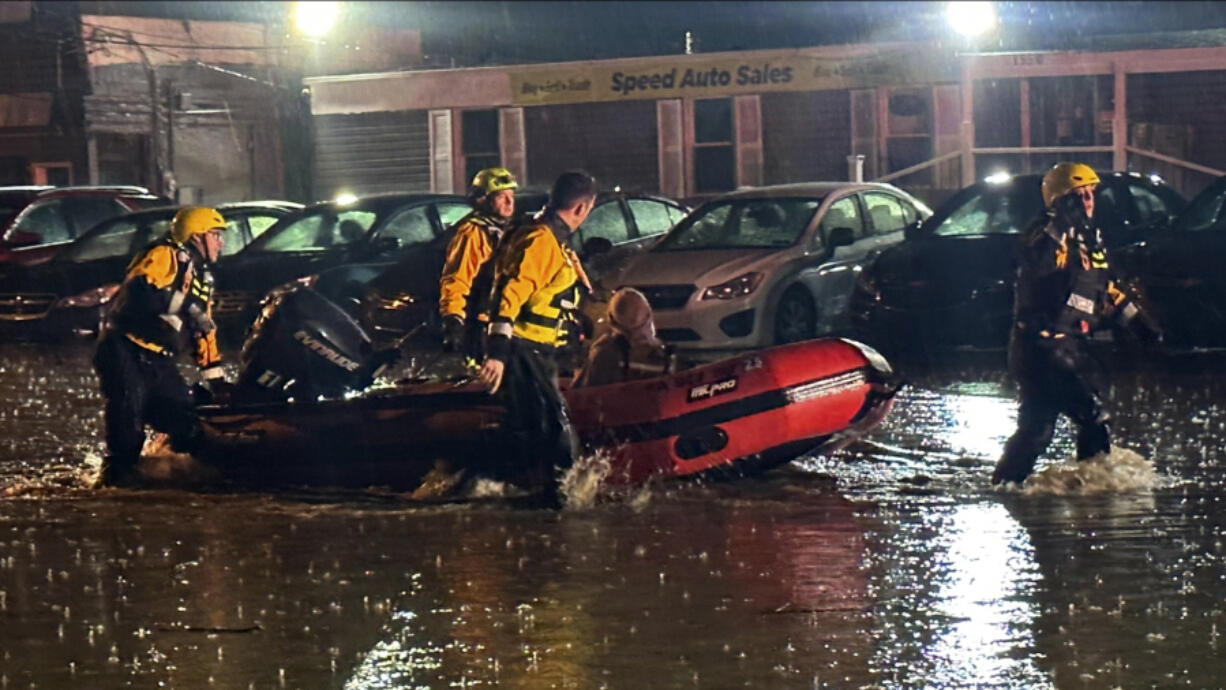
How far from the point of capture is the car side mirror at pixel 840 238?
18281 millimetres

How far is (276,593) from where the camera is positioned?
8539 millimetres

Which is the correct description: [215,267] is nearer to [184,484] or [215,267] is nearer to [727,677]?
[184,484]

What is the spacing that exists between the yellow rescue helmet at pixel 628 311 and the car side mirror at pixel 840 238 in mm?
7121

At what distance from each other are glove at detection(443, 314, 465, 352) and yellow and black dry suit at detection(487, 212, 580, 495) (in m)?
0.94

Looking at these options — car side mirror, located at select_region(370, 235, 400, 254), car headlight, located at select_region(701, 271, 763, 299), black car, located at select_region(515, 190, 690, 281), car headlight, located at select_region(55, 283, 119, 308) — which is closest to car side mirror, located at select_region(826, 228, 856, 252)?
car headlight, located at select_region(701, 271, 763, 299)

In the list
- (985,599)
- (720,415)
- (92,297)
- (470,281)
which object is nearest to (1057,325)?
(720,415)

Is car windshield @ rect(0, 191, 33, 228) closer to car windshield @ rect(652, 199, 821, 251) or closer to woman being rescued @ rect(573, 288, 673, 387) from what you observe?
car windshield @ rect(652, 199, 821, 251)

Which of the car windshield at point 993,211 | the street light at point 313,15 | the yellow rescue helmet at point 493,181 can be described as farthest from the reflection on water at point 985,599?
the street light at point 313,15

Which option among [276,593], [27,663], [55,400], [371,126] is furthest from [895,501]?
[371,126]

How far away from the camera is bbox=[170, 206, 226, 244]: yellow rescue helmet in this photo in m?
11.4

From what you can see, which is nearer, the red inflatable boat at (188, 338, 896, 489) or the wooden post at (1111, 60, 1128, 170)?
the red inflatable boat at (188, 338, 896, 489)

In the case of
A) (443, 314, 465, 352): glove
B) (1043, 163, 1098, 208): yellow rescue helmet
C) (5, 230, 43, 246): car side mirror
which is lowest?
(5, 230, 43, 246): car side mirror

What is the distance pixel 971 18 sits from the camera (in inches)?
1240

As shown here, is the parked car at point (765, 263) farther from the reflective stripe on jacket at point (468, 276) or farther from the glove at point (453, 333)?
the glove at point (453, 333)
